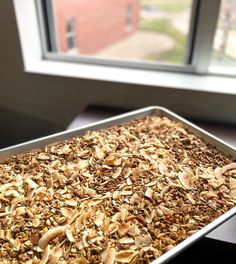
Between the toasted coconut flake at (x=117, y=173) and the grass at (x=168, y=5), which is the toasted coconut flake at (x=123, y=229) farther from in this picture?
the grass at (x=168, y=5)

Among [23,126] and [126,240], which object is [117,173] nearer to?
[126,240]

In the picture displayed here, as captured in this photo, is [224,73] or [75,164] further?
[224,73]

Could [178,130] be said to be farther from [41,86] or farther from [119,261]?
[41,86]

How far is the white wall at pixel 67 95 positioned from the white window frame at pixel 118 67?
2 centimetres

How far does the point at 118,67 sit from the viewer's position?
3.61 ft

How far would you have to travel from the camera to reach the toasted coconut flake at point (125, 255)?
473mm

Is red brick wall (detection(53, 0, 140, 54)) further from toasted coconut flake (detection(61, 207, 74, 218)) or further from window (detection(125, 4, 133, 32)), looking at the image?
toasted coconut flake (detection(61, 207, 74, 218))

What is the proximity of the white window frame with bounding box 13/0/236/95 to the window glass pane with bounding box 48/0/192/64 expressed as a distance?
5 centimetres

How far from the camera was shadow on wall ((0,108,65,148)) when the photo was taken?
3.87ft

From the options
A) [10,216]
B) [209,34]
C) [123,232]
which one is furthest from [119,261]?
[209,34]

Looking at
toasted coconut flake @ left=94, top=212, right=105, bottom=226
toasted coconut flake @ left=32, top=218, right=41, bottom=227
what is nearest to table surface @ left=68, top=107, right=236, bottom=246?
toasted coconut flake @ left=94, top=212, right=105, bottom=226

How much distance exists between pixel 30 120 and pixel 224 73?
0.73 meters

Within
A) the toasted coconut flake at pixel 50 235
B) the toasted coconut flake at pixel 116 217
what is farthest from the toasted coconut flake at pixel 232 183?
the toasted coconut flake at pixel 50 235

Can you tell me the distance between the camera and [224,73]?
1.02 m
